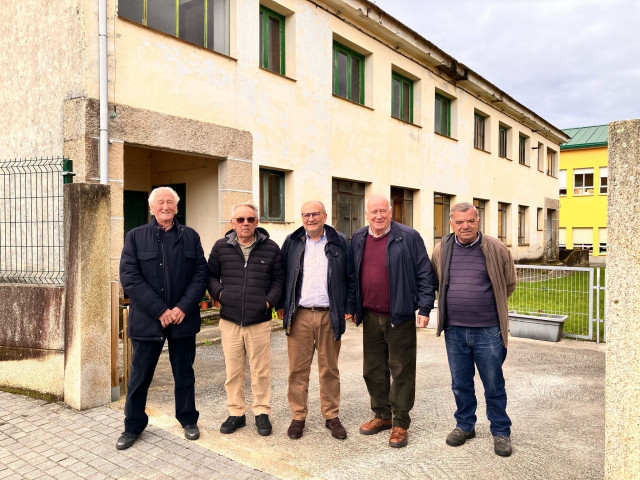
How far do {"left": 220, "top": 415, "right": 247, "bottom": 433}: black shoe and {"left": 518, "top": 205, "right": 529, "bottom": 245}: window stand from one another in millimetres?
20162

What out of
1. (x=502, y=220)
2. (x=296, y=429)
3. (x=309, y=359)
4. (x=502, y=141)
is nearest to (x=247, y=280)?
(x=309, y=359)

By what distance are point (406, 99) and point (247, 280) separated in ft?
36.6

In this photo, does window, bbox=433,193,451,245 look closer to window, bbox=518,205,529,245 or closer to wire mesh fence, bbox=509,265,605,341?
wire mesh fence, bbox=509,265,605,341

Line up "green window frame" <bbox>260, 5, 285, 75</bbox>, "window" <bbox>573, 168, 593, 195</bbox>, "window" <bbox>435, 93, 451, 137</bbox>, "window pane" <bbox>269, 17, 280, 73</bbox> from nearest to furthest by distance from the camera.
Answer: "green window frame" <bbox>260, 5, 285, 75</bbox> → "window pane" <bbox>269, 17, 280, 73</bbox> → "window" <bbox>435, 93, 451, 137</bbox> → "window" <bbox>573, 168, 593, 195</bbox>

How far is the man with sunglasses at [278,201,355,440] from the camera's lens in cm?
407

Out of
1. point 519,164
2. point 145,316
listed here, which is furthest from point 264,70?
point 519,164

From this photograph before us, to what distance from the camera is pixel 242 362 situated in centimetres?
418

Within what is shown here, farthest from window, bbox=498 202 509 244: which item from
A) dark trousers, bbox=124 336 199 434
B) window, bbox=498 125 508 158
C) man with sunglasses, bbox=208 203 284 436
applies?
dark trousers, bbox=124 336 199 434

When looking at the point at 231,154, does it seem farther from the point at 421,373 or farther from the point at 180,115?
the point at 421,373

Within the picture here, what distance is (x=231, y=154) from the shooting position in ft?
28.3

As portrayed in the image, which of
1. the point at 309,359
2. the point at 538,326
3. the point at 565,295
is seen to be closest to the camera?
the point at 309,359

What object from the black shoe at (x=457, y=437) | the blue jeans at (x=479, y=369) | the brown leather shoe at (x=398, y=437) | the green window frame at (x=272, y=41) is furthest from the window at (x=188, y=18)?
the black shoe at (x=457, y=437)

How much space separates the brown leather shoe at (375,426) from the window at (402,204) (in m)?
Answer: 9.53

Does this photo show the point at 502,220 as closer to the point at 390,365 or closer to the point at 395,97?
the point at 395,97
